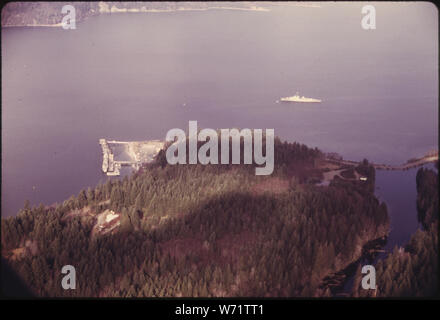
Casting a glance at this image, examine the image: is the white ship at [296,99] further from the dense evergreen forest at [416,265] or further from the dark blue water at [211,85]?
the dense evergreen forest at [416,265]

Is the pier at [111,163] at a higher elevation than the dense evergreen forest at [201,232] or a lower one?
higher

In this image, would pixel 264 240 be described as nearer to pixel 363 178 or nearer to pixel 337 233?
pixel 337 233

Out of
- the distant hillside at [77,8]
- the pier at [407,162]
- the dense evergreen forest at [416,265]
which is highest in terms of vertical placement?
the distant hillside at [77,8]

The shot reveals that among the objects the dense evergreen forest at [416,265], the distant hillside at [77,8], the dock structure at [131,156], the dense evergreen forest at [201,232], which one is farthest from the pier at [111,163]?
the dense evergreen forest at [416,265]

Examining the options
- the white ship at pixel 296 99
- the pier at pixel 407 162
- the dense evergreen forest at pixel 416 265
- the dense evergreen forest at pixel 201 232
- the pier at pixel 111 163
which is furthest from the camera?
the white ship at pixel 296 99

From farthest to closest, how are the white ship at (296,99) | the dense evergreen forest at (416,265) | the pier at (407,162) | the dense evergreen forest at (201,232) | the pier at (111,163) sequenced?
1. the white ship at (296,99)
2. the pier at (111,163)
3. the pier at (407,162)
4. the dense evergreen forest at (201,232)
5. the dense evergreen forest at (416,265)

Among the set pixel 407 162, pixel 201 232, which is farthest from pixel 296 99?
pixel 201 232
